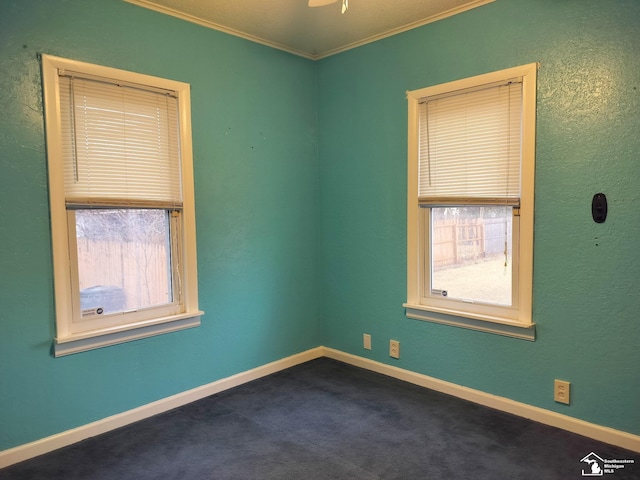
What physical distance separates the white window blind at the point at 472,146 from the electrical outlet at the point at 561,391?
1077mm

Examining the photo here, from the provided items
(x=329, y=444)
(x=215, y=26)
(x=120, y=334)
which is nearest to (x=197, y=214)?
(x=120, y=334)

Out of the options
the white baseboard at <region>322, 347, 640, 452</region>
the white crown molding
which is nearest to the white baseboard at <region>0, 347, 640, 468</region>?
the white baseboard at <region>322, 347, 640, 452</region>

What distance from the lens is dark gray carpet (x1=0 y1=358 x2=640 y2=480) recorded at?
2.24 meters

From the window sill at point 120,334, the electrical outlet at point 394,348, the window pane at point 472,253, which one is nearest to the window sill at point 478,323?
the window pane at point 472,253

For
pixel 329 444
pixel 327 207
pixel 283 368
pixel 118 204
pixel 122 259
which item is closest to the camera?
pixel 329 444

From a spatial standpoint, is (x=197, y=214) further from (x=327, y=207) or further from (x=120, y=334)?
(x=327, y=207)

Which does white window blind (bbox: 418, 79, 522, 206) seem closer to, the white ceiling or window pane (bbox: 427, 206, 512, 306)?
window pane (bbox: 427, 206, 512, 306)

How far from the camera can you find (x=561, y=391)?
103 inches

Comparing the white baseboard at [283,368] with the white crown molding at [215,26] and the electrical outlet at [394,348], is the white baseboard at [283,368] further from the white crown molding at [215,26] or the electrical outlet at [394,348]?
the white crown molding at [215,26]

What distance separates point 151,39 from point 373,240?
2.05m

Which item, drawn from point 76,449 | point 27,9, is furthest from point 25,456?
point 27,9

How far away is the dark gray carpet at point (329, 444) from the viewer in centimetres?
224

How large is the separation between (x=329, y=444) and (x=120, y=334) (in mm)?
1387

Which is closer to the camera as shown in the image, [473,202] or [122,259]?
[122,259]
